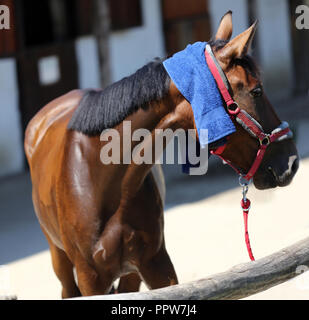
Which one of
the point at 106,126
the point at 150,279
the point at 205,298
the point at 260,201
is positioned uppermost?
the point at 106,126

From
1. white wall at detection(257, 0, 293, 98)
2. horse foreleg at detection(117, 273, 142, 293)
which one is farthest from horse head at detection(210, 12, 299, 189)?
white wall at detection(257, 0, 293, 98)

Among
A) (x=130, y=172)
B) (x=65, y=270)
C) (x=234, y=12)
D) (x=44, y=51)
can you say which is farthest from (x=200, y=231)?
(x=234, y=12)

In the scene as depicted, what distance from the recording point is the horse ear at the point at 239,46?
2.87 m

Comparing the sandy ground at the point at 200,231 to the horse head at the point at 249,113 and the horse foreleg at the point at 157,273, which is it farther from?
the horse head at the point at 249,113

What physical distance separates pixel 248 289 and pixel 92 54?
24.0ft

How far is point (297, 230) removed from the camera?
236 inches

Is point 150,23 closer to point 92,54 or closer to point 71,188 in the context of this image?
point 92,54

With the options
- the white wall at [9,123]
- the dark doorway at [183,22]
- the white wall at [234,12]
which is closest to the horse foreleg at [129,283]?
the white wall at [9,123]

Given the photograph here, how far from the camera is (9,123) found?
870cm

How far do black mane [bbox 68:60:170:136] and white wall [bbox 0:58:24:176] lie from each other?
5448mm

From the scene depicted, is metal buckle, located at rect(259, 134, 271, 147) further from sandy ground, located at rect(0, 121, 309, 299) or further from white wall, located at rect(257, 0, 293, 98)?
white wall, located at rect(257, 0, 293, 98)

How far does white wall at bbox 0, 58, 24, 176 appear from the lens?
8625 mm

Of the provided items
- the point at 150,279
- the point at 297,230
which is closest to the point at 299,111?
the point at 297,230

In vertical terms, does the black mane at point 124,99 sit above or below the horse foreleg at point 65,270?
above
